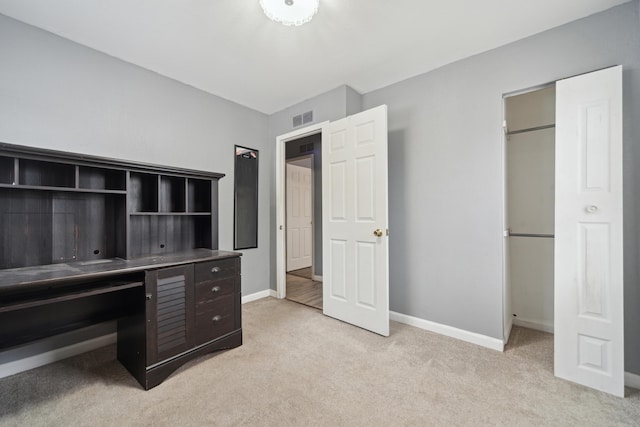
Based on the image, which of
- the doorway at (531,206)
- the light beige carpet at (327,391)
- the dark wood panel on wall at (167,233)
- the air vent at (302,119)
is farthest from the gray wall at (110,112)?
the doorway at (531,206)

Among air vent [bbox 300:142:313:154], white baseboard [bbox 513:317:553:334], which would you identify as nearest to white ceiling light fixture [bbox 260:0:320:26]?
air vent [bbox 300:142:313:154]

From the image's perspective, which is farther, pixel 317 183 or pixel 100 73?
pixel 317 183

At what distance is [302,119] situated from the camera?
329 centimetres

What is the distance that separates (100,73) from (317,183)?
303cm

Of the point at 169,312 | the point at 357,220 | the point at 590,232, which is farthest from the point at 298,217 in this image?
the point at 590,232

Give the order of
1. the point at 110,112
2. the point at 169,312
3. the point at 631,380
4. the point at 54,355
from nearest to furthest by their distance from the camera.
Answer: the point at 631,380 → the point at 169,312 → the point at 54,355 → the point at 110,112

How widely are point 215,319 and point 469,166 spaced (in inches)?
103

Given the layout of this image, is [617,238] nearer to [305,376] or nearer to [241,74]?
[305,376]

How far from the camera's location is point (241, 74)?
106 inches

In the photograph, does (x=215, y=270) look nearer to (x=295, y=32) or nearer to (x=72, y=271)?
(x=72, y=271)

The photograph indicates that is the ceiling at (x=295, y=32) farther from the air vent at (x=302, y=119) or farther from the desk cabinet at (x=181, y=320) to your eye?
the desk cabinet at (x=181, y=320)

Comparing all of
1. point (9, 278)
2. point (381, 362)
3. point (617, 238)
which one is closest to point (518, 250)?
point (617, 238)

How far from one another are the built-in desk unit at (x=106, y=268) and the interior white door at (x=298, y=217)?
3.01 m

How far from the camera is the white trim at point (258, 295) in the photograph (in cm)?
340
